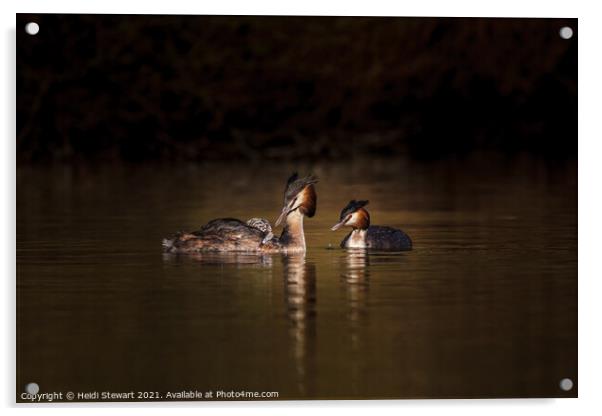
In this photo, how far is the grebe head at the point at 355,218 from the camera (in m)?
11.5

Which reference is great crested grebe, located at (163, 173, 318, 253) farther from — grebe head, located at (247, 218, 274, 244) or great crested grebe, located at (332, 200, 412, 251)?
great crested grebe, located at (332, 200, 412, 251)

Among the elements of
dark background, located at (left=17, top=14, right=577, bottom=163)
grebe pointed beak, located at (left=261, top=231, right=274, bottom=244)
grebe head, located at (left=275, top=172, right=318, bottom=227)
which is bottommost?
grebe pointed beak, located at (left=261, top=231, right=274, bottom=244)

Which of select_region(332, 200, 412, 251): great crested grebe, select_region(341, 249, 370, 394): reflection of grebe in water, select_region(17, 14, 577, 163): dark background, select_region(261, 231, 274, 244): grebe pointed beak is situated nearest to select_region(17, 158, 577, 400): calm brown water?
select_region(341, 249, 370, 394): reflection of grebe in water

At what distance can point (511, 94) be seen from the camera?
1555cm

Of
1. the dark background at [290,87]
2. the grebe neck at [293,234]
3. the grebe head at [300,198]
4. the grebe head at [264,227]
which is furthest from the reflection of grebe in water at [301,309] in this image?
the dark background at [290,87]

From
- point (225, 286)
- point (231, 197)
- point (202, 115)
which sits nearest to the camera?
point (225, 286)

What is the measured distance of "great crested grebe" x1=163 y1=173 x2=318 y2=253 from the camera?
1100 cm

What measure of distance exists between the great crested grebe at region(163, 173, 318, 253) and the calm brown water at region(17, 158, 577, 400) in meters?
0.13

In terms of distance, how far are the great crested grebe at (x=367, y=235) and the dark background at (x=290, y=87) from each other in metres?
1.14

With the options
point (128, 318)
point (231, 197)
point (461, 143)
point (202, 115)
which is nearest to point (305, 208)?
point (128, 318)

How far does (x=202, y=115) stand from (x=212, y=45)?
3914 mm

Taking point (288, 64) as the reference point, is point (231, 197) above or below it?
below

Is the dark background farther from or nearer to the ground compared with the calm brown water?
farther from the ground
